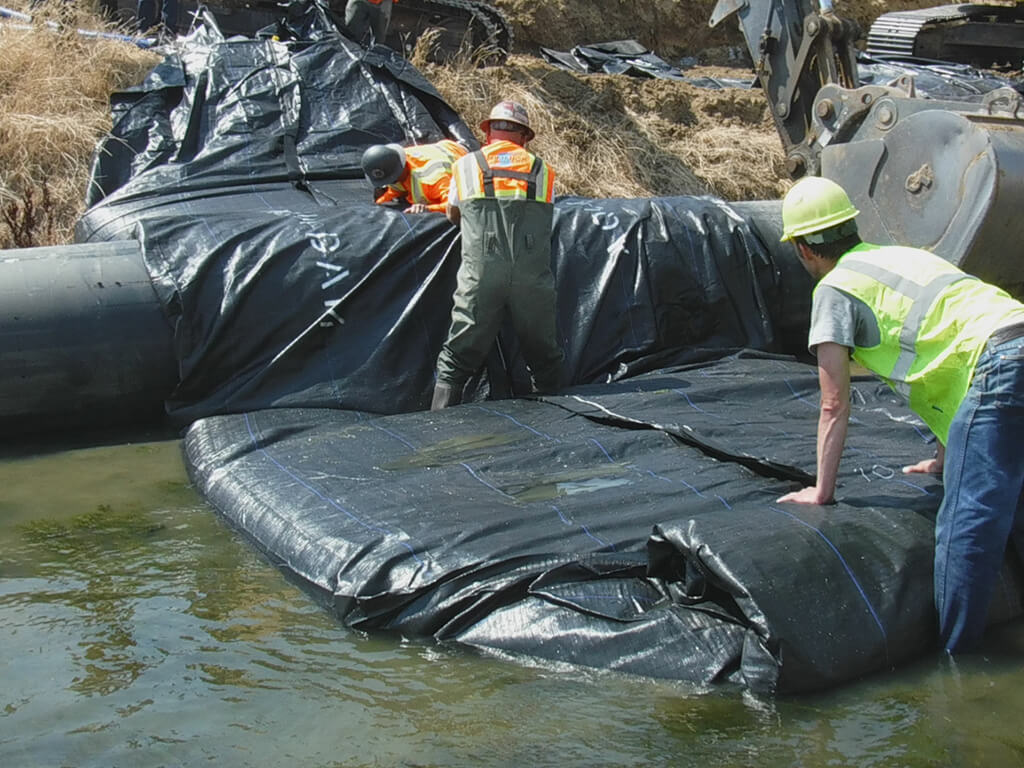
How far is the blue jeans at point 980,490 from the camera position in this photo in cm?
353

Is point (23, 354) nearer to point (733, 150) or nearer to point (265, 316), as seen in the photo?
point (265, 316)

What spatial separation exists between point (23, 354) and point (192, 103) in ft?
8.40

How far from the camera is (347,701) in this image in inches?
133

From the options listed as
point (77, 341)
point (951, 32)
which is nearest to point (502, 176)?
point (77, 341)

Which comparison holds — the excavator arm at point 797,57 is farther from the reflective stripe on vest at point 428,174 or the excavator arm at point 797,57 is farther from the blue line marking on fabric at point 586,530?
the blue line marking on fabric at point 586,530

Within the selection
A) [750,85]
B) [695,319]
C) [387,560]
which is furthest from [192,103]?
[750,85]

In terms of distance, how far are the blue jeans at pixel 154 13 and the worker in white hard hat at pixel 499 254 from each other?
610 centimetres

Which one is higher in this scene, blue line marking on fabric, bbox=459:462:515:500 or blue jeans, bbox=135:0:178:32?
blue jeans, bbox=135:0:178:32

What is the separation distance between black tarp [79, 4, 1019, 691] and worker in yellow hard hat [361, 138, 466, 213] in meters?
0.24

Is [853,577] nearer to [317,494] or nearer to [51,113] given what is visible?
[317,494]

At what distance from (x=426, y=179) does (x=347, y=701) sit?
3704mm

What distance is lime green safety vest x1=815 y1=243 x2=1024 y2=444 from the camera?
12.0 feet

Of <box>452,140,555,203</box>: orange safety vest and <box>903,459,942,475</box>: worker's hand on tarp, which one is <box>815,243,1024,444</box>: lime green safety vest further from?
<box>452,140,555,203</box>: orange safety vest

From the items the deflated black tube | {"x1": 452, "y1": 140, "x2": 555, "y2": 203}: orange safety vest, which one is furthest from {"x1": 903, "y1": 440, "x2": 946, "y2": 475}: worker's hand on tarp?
the deflated black tube
